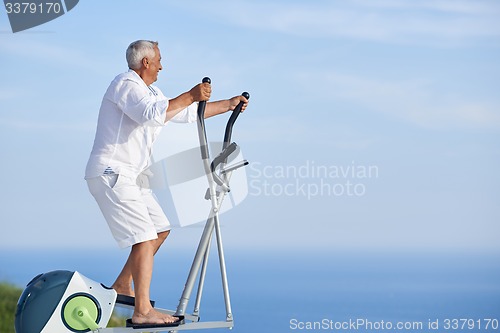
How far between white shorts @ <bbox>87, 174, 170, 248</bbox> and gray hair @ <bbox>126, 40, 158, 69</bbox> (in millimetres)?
507

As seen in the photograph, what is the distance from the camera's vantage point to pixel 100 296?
3383 millimetres

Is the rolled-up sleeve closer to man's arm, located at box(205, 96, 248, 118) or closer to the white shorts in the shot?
man's arm, located at box(205, 96, 248, 118)

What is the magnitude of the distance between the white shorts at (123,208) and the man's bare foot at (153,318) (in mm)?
306

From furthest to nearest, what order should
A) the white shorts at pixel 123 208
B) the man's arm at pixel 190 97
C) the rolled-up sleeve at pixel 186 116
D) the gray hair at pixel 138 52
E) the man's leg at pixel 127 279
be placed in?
the rolled-up sleeve at pixel 186 116 < the man's leg at pixel 127 279 < the gray hair at pixel 138 52 < the white shorts at pixel 123 208 < the man's arm at pixel 190 97

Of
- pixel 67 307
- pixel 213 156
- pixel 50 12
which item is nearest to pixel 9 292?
pixel 50 12

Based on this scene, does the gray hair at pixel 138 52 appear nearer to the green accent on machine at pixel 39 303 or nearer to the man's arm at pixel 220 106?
the man's arm at pixel 220 106

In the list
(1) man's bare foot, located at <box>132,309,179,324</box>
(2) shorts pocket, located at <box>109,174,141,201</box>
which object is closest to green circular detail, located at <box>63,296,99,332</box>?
(1) man's bare foot, located at <box>132,309,179,324</box>

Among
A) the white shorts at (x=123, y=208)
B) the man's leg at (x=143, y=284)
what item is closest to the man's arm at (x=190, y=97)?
the white shorts at (x=123, y=208)

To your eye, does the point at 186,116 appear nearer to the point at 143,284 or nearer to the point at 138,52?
the point at 138,52

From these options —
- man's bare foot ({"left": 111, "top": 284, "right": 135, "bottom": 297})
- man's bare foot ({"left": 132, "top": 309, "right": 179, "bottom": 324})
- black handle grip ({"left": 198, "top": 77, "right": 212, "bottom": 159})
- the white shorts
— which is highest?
black handle grip ({"left": 198, "top": 77, "right": 212, "bottom": 159})

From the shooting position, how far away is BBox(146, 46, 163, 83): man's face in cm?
343

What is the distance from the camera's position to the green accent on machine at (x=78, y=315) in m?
3.32

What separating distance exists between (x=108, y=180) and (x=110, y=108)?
319mm

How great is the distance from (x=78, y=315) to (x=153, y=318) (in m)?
0.33
